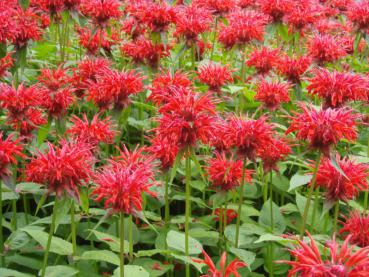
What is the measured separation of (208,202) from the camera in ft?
8.62

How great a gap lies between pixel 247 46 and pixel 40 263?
1.80 metres

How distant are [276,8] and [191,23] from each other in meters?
0.63

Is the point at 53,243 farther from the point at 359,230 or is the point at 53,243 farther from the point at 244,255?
the point at 359,230

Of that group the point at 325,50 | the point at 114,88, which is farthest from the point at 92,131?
the point at 325,50

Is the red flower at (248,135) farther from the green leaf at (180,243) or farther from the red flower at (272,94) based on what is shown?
the red flower at (272,94)

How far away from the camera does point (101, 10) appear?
3.00 m

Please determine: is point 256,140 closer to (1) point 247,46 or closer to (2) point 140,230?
(2) point 140,230

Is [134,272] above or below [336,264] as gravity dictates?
below

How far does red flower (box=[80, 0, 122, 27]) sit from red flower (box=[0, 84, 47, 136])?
2.74ft

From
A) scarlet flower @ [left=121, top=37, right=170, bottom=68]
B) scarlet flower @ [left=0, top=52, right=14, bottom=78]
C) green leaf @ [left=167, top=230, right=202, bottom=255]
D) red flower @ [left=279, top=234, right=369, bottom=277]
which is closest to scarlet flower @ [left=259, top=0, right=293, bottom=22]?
scarlet flower @ [left=121, top=37, right=170, bottom=68]

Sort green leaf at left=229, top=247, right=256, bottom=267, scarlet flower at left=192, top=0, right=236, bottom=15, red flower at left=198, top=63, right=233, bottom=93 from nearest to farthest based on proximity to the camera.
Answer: green leaf at left=229, top=247, right=256, bottom=267 → red flower at left=198, top=63, right=233, bottom=93 → scarlet flower at left=192, top=0, right=236, bottom=15

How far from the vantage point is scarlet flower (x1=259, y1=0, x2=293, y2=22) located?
10.9ft

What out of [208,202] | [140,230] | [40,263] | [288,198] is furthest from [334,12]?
[40,263]

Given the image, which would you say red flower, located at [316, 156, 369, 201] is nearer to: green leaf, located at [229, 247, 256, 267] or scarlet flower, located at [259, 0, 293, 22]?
green leaf, located at [229, 247, 256, 267]
